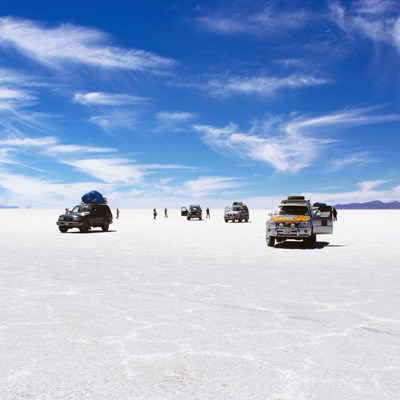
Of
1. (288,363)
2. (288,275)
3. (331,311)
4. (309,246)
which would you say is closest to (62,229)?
(309,246)

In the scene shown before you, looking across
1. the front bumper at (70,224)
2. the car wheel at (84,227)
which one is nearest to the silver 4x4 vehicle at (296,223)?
the car wheel at (84,227)

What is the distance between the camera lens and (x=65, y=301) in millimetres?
8336

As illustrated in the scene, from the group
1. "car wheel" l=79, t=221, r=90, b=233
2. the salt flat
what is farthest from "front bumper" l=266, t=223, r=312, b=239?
"car wheel" l=79, t=221, r=90, b=233

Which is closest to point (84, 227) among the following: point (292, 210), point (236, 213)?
point (292, 210)

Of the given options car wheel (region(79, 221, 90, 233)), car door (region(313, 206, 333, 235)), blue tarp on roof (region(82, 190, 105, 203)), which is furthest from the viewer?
blue tarp on roof (region(82, 190, 105, 203))

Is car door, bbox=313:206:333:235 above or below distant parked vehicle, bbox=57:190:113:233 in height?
below

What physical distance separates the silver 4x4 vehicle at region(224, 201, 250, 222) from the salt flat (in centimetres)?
4087

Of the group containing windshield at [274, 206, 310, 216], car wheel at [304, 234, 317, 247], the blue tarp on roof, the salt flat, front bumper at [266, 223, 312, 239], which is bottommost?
the salt flat

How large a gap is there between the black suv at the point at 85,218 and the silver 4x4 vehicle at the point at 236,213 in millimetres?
21096

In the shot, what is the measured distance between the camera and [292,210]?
66.0 feet

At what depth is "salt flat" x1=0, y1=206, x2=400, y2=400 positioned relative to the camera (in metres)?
4.27

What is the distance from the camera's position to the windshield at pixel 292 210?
65.4 feet

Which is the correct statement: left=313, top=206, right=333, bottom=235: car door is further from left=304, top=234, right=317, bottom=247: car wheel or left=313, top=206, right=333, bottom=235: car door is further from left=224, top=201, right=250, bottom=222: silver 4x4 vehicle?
left=224, top=201, right=250, bottom=222: silver 4x4 vehicle

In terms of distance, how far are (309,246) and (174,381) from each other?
53.6 ft
